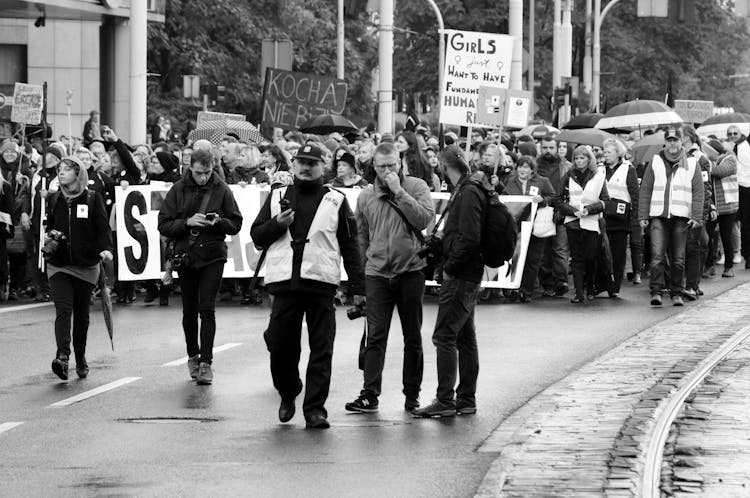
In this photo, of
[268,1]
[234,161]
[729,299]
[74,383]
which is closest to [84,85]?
[268,1]

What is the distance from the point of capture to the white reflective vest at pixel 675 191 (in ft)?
62.7

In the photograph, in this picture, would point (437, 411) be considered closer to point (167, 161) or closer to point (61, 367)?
point (61, 367)

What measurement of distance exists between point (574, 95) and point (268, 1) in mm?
9796

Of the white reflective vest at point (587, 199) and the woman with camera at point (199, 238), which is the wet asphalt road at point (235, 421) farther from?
the white reflective vest at point (587, 199)

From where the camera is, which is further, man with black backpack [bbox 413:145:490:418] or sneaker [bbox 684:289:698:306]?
sneaker [bbox 684:289:698:306]

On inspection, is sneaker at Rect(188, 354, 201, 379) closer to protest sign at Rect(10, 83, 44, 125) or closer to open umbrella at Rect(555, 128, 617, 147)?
protest sign at Rect(10, 83, 44, 125)

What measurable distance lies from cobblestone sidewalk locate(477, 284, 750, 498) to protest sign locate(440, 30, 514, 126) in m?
7.41

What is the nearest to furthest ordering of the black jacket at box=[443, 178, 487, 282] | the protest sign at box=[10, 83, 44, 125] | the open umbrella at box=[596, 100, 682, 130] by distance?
the black jacket at box=[443, 178, 487, 282], the protest sign at box=[10, 83, 44, 125], the open umbrella at box=[596, 100, 682, 130]

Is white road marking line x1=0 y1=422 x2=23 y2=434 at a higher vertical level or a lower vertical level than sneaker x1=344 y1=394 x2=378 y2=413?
lower

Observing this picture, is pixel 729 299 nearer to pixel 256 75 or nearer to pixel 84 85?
pixel 84 85

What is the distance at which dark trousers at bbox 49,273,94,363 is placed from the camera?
45.0 feet

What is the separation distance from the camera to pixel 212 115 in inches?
1115

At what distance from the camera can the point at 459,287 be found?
11734mm

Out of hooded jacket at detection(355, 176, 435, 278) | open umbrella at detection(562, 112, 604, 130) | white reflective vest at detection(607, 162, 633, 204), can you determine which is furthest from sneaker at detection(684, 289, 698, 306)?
open umbrella at detection(562, 112, 604, 130)
